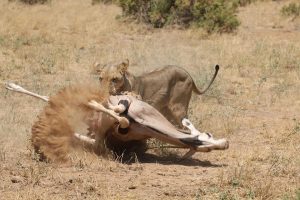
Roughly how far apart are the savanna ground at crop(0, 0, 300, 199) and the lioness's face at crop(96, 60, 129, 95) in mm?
744

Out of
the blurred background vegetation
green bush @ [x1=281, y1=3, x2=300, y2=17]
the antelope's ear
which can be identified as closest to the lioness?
the antelope's ear

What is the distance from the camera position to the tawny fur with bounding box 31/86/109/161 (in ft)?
19.4

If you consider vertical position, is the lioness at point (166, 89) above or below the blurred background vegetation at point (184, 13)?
above

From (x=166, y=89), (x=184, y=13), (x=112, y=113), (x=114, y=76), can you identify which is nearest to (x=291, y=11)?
(x=184, y=13)

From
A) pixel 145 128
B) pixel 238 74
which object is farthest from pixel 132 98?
pixel 238 74

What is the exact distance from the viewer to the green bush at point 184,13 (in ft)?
52.3

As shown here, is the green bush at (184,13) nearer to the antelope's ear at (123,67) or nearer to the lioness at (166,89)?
the lioness at (166,89)

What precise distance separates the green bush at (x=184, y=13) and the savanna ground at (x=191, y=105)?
443 mm

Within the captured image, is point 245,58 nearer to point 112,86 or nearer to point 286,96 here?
point 286,96

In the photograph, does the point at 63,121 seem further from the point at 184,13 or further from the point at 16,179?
the point at 184,13

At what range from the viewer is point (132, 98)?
6.02 meters

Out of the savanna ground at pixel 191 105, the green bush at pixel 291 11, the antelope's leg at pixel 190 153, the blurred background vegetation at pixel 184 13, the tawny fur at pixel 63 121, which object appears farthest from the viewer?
the green bush at pixel 291 11

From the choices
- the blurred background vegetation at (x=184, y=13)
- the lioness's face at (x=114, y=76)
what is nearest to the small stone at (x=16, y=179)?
the lioness's face at (x=114, y=76)

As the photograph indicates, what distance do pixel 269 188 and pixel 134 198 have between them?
1.04 meters
